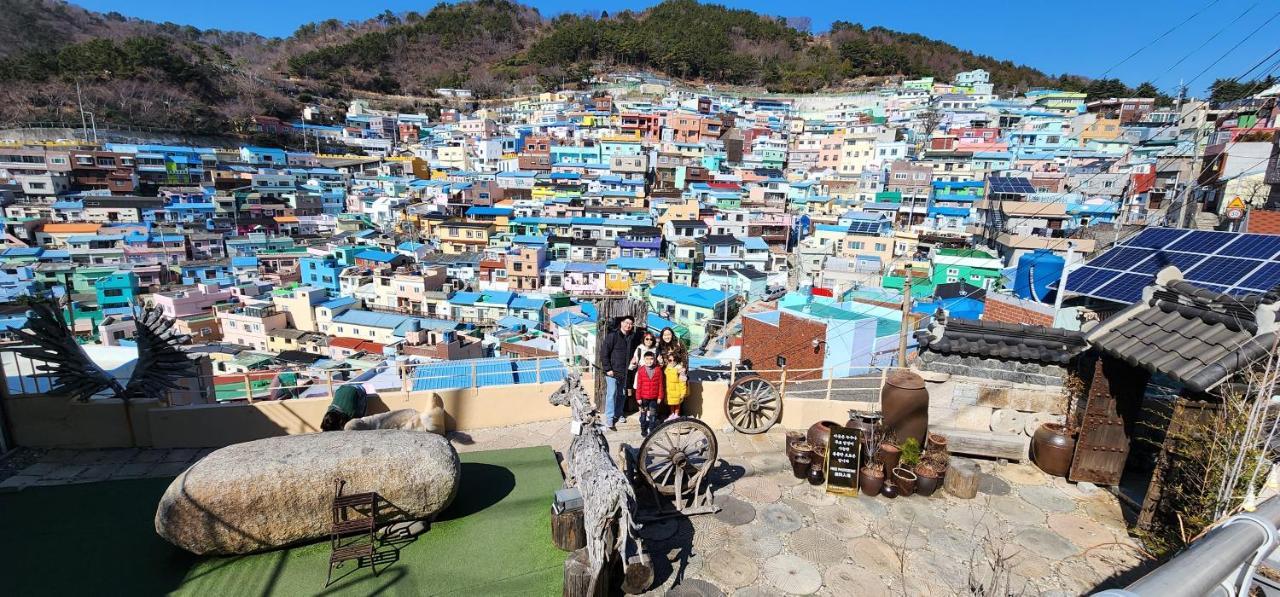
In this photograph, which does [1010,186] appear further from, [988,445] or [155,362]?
[155,362]

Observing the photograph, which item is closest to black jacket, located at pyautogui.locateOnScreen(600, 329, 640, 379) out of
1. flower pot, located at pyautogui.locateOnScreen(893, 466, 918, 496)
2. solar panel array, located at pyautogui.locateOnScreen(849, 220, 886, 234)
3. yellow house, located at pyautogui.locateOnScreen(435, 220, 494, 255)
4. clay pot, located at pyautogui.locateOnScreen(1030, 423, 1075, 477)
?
flower pot, located at pyautogui.locateOnScreen(893, 466, 918, 496)

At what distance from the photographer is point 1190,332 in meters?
5.40

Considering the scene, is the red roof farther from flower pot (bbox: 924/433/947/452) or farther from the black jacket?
flower pot (bbox: 924/433/947/452)

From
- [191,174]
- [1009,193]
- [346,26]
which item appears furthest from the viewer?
[346,26]

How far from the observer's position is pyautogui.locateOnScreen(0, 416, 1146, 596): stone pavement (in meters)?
5.18

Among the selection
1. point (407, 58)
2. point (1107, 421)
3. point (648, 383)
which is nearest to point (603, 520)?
point (648, 383)

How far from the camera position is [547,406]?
344 inches

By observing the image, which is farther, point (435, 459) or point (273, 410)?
point (273, 410)

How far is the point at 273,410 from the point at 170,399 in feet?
5.04

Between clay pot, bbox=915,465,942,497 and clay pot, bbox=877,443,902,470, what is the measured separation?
0.25 metres

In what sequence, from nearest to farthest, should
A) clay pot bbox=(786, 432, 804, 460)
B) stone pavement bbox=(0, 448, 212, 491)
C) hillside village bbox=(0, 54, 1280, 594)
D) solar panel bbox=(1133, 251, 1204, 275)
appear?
1. hillside village bbox=(0, 54, 1280, 594)
2. stone pavement bbox=(0, 448, 212, 491)
3. clay pot bbox=(786, 432, 804, 460)
4. solar panel bbox=(1133, 251, 1204, 275)

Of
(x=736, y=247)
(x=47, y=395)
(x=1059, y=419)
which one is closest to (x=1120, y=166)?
(x=736, y=247)

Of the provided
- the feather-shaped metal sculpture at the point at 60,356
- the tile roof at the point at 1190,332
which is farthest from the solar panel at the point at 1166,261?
the feather-shaped metal sculpture at the point at 60,356

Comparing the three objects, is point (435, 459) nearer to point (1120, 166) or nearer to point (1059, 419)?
point (1059, 419)
